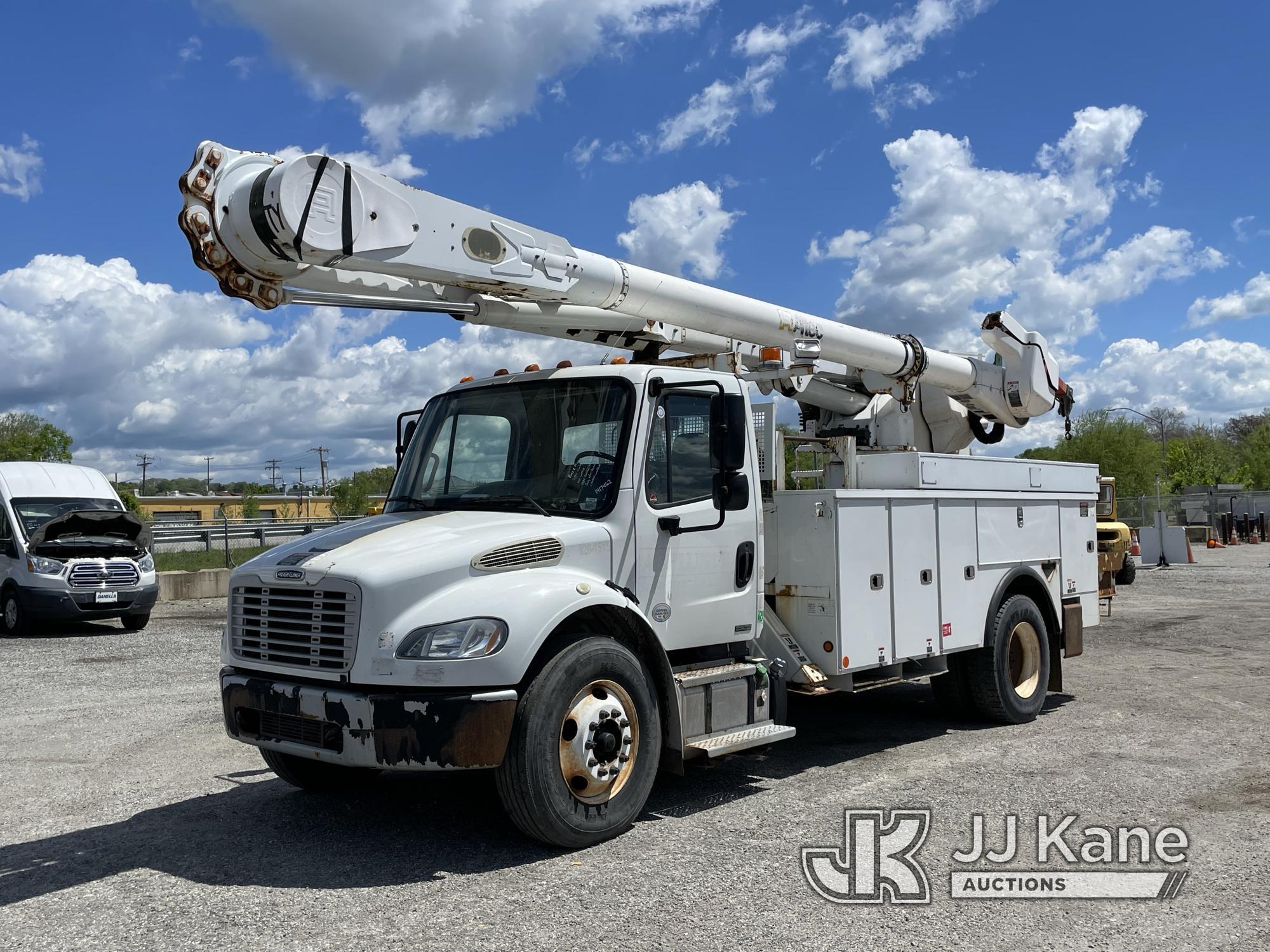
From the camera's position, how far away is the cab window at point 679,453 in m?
6.48

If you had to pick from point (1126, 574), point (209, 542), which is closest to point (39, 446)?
point (209, 542)

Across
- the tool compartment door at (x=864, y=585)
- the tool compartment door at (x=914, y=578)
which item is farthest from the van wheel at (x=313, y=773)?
the tool compartment door at (x=914, y=578)

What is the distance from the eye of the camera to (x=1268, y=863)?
543cm

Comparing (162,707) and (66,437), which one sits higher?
(66,437)

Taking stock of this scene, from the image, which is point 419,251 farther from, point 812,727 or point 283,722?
point 812,727

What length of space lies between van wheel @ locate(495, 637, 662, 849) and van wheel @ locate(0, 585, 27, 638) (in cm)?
1423

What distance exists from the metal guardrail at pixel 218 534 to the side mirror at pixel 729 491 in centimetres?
1995

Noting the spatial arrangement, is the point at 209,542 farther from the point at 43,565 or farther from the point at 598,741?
the point at 598,741

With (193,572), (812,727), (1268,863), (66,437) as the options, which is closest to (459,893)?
(1268,863)

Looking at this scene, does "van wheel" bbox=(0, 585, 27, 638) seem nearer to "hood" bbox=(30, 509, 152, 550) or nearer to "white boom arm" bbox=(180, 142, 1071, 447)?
"hood" bbox=(30, 509, 152, 550)

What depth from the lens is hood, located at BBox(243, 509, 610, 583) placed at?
5559 mm

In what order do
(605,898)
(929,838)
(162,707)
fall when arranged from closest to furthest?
(605,898) < (929,838) < (162,707)

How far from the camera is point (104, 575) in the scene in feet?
56.4

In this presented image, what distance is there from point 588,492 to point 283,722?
2.03m
